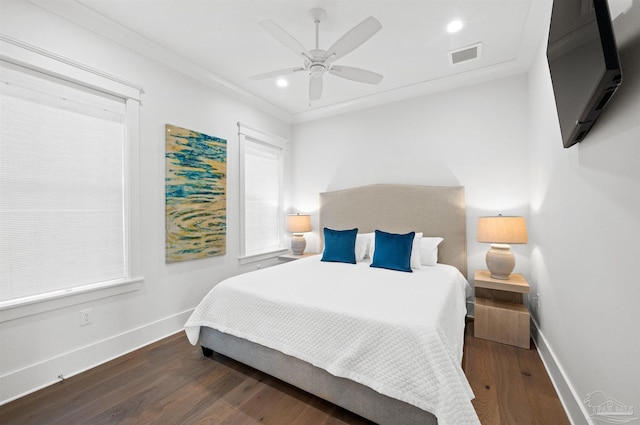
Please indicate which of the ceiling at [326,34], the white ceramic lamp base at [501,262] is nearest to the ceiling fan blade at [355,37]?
the ceiling at [326,34]

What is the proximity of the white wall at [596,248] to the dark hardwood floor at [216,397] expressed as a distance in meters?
0.24

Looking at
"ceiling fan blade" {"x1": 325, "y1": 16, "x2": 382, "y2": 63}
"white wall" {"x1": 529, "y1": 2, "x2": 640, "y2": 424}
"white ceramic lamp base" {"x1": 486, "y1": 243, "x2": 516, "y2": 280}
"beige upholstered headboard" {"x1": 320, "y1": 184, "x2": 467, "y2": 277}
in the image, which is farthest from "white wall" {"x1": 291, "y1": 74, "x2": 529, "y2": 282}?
"ceiling fan blade" {"x1": 325, "y1": 16, "x2": 382, "y2": 63}

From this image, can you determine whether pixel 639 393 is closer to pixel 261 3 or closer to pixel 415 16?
pixel 415 16

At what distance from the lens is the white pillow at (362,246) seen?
3.31 m

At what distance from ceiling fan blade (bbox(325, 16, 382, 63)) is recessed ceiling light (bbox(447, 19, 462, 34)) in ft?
3.22

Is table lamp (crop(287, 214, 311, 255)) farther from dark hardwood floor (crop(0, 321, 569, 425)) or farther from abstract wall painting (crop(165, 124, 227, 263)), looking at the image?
dark hardwood floor (crop(0, 321, 569, 425))

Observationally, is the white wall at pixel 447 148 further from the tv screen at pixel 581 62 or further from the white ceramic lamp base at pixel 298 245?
the tv screen at pixel 581 62

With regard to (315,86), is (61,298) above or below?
below

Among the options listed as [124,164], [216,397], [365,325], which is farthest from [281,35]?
[216,397]

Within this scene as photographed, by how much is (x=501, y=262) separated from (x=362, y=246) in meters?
1.46

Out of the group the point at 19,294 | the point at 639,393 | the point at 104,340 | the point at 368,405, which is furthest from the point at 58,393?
the point at 639,393

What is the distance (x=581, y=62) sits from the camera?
109cm

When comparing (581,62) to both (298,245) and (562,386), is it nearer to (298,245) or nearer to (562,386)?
(562,386)

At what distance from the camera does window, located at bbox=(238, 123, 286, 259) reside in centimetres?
366
